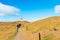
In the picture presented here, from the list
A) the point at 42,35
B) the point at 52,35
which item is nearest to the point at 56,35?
the point at 52,35

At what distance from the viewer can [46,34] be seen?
105ft

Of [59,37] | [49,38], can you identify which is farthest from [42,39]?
[59,37]

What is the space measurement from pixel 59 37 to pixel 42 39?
342 cm

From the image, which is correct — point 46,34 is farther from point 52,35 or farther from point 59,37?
point 59,37

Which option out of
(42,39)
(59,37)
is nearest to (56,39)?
(59,37)

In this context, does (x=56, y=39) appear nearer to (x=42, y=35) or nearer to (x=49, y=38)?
(x=49, y=38)

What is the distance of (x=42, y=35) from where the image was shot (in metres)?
32.2

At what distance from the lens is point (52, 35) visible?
31016 mm

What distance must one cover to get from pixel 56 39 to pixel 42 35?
4248mm

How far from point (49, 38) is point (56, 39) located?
1.96 m

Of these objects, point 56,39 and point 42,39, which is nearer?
point 56,39

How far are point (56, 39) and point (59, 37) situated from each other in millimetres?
789

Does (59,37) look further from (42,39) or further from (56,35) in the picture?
(42,39)

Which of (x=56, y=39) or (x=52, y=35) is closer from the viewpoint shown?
(x=56, y=39)
